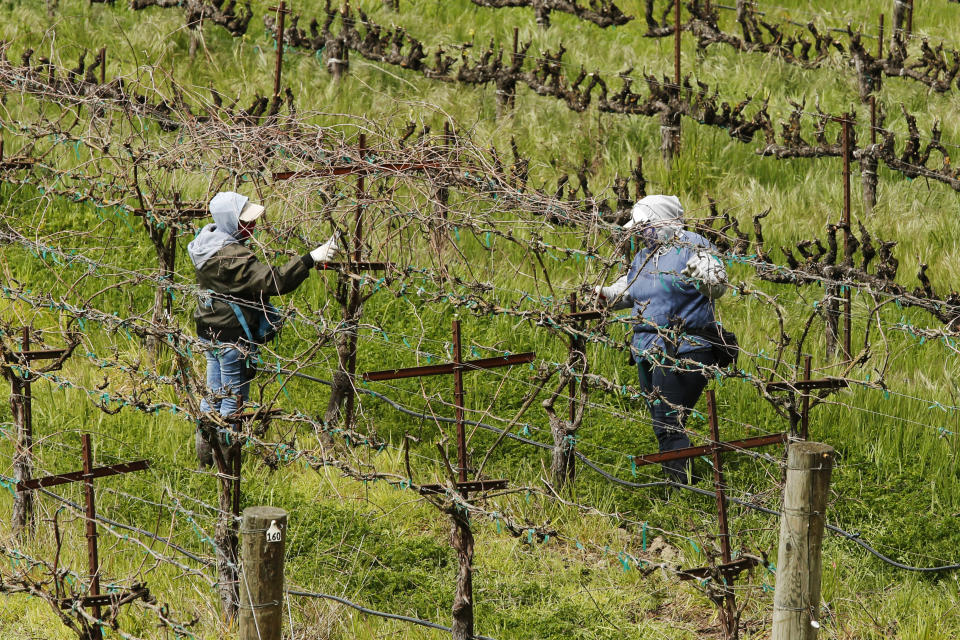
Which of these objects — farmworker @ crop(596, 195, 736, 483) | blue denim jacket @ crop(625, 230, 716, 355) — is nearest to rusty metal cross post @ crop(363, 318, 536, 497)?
farmworker @ crop(596, 195, 736, 483)

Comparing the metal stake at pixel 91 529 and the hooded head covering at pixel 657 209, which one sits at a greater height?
the hooded head covering at pixel 657 209

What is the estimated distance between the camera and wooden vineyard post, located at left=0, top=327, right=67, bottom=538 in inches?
197

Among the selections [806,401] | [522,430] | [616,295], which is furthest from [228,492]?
[522,430]

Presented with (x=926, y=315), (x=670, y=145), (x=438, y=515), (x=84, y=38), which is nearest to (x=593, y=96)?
(x=670, y=145)

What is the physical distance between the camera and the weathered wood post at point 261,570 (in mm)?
3521

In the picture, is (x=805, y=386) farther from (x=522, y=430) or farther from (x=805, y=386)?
(x=522, y=430)

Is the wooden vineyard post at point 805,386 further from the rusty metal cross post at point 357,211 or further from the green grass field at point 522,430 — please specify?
the rusty metal cross post at point 357,211

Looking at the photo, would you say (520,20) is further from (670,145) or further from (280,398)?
(280,398)

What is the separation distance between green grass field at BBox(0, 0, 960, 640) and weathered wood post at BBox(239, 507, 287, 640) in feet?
2.35

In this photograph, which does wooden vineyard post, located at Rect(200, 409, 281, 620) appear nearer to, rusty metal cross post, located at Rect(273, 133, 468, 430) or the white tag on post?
the white tag on post

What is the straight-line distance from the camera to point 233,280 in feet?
19.5

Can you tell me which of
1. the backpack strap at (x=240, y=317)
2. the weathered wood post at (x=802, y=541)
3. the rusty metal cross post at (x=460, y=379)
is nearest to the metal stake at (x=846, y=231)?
the rusty metal cross post at (x=460, y=379)

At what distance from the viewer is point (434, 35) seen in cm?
1249

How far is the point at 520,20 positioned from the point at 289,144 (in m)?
6.75
